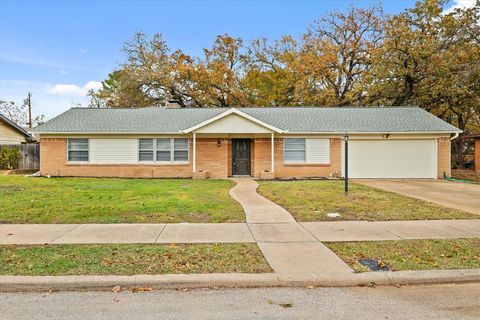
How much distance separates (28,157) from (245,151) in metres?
14.6

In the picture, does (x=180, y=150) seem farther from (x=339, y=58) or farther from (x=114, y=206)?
(x=339, y=58)

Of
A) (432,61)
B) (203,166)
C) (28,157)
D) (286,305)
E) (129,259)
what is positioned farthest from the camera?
(432,61)

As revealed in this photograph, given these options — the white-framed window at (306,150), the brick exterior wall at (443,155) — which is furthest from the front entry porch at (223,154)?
the brick exterior wall at (443,155)

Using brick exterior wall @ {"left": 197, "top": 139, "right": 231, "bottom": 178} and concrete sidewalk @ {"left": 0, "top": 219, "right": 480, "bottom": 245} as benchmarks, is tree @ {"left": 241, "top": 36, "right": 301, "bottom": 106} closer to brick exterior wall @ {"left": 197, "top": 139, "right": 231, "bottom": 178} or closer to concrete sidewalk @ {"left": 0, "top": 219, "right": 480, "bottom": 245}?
brick exterior wall @ {"left": 197, "top": 139, "right": 231, "bottom": 178}

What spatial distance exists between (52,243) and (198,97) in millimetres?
27975

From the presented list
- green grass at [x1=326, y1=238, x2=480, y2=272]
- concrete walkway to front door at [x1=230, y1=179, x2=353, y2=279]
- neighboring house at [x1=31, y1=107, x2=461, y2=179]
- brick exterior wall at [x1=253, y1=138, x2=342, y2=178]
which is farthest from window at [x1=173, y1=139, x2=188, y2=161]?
green grass at [x1=326, y1=238, x2=480, y2=272]

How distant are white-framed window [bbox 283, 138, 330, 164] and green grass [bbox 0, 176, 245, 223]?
732 centimetres

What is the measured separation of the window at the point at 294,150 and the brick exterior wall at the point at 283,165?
0.33m

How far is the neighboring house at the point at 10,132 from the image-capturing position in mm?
25050

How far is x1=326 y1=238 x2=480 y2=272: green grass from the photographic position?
4.80 m

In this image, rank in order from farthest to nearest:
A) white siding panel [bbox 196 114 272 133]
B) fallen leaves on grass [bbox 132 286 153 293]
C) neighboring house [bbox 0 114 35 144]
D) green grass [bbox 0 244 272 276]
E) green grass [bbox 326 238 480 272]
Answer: neighboring house [bbox 0 114 35 144] → white siding panel [bbox 196 114 272 133] → green grass [bbox 326 238 480 272] → green grass [bbox 0 244 272 276] → fallen leaves on grass [bbox 132 286 153 293]

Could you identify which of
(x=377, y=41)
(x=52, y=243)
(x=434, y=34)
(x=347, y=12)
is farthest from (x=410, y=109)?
(x=52, y=243)

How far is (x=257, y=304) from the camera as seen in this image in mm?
3748

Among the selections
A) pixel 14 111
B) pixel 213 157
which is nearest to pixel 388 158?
pixel 213 157
